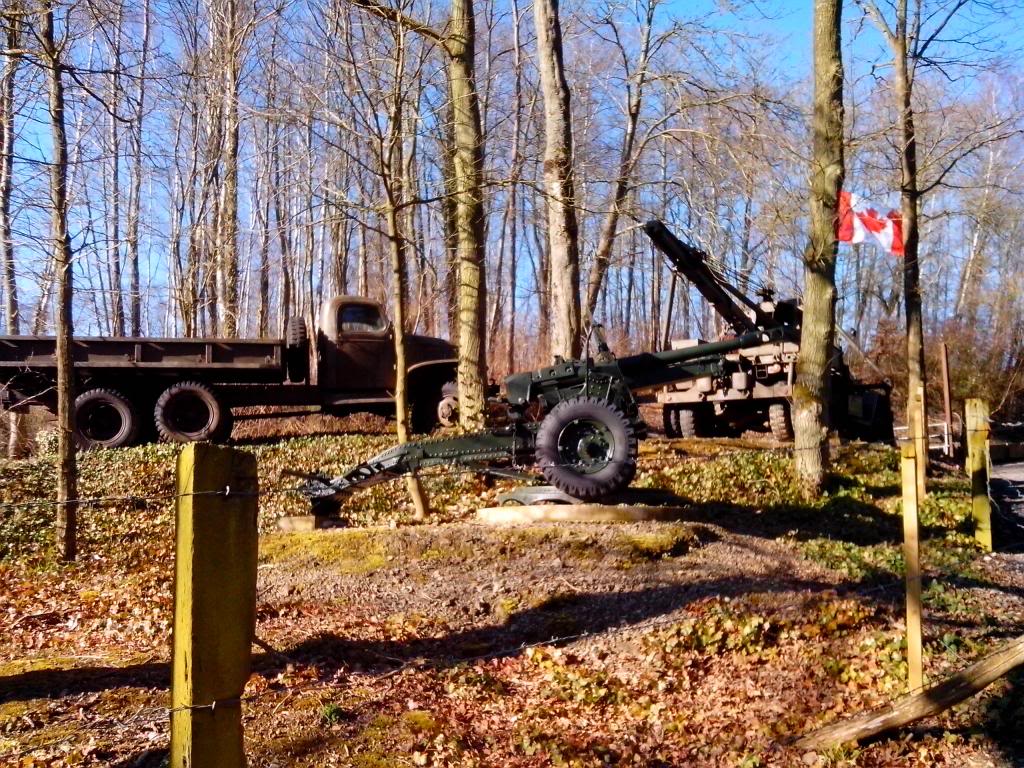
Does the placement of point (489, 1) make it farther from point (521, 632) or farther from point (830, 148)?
point (521, 632)

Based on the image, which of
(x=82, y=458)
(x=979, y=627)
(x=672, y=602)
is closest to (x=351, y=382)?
(x=82, y=458)

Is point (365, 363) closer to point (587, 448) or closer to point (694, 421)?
point (694, 421)

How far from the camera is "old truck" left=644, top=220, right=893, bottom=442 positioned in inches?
562

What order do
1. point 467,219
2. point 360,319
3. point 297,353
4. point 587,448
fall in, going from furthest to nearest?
point 360,319 → point 297,353 → point 467,219 → point 587,448

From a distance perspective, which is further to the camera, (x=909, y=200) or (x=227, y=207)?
(x=227, y=207)

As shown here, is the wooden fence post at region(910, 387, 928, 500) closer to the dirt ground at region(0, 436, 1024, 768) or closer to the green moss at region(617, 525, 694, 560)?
the dirt ground at region(0, 436, 1024, 768)

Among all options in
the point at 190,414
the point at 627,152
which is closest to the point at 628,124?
the point at 627,152

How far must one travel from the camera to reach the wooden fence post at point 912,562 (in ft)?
17.3

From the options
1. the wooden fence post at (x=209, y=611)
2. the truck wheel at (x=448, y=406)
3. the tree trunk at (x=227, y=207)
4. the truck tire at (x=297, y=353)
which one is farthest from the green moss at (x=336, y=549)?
the tree trunk at (x=227, y=207)

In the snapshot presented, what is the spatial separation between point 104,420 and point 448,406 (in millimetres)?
5334

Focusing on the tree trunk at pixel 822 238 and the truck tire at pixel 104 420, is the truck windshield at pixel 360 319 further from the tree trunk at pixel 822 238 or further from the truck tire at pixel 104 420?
the tree trunk at pixel 822 238

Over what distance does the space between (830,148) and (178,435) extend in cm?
1010

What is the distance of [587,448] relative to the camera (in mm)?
9078

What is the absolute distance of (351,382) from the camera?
50.8 ft
